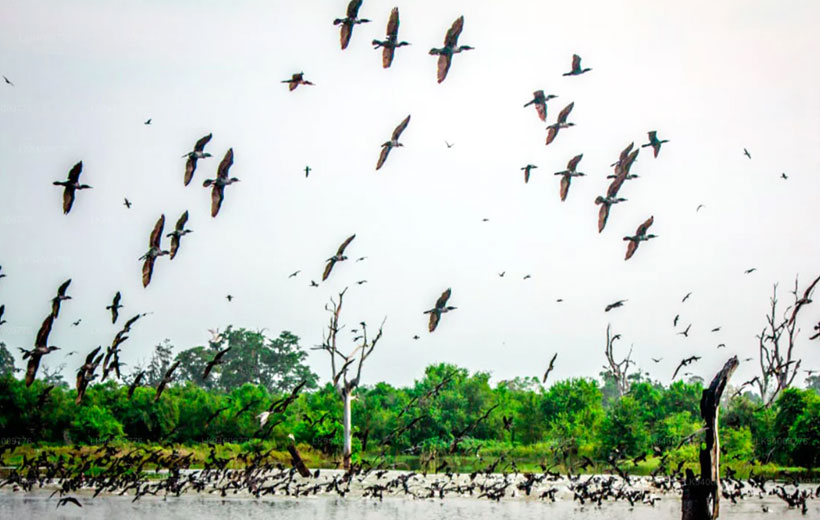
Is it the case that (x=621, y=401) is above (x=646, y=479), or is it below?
above

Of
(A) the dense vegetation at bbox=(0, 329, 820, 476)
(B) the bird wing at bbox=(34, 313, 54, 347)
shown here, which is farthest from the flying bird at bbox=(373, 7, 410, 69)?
(A) the dense vegetation at bbox=(0, 329, 820, 476)

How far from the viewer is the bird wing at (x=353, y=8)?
2012 cm

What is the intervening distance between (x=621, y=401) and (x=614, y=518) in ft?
70.7

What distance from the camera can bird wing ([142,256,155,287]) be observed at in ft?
68.1

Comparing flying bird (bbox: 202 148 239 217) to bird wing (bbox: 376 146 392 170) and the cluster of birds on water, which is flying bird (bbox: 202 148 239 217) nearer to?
bird wing (bbox: 376 146 392 170)

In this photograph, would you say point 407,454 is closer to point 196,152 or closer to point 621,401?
point 621,401

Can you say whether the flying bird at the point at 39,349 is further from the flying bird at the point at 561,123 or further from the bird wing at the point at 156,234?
the flying bird at the point at 561,123

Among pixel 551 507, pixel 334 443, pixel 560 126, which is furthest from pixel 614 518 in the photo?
pixel 334 443

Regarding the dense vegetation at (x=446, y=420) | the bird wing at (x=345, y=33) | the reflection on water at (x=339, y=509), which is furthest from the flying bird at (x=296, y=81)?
the dense vegetation at (x=446, y=420)

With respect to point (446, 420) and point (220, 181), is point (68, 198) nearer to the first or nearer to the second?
point (220, 181)

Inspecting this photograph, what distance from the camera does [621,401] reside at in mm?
51656

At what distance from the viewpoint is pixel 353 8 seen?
794 inches

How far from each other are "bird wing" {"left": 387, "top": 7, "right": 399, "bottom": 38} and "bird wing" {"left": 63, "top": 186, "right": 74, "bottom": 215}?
7385 millimetres

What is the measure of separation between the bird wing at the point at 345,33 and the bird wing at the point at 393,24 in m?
0.91
